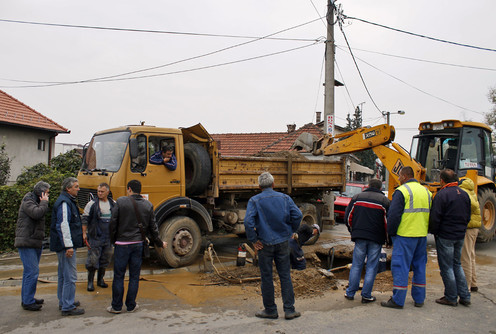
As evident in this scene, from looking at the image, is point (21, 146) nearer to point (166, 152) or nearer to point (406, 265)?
point (166, 152)

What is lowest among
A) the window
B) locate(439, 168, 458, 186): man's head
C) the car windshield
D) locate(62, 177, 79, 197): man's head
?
the car windshield

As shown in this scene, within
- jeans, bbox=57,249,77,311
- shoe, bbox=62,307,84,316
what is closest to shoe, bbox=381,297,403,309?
shoe, bbox=62,307,84,316

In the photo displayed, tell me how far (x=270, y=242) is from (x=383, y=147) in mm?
6133

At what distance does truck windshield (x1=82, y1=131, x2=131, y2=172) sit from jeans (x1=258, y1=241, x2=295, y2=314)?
3662 mm

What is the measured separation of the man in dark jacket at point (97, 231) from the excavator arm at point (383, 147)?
642 cm

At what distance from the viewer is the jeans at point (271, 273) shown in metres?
4.77

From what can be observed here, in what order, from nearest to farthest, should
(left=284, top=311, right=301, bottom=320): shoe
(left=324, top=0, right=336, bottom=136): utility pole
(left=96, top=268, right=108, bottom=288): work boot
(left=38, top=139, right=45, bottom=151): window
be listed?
(left=284, top=311, right=301, bottom=320): shoe, (left=96, top=268, right=108, bottom=288): work boot, (left=324, top=0, right=336, bottom=136): utility pole, (left=38, top=139, right=45, bottom=151): window

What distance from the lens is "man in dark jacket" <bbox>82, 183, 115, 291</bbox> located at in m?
6.12

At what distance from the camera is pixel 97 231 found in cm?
624

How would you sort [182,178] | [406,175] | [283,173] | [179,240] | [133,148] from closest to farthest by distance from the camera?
[406,175], [133,148], [179,240], [182,178], [283,173]

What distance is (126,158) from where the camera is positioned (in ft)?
23.6

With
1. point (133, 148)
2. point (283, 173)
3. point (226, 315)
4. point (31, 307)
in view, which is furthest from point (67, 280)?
point (283, 173)

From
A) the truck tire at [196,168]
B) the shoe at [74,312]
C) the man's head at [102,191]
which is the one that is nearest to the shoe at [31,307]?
the shoe at [74,312]

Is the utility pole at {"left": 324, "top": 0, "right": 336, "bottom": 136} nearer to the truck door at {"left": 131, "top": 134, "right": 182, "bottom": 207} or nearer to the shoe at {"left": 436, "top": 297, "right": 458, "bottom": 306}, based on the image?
the truck door at {"left": 131, "top": 134, "right": 182, "bottom": 207}
